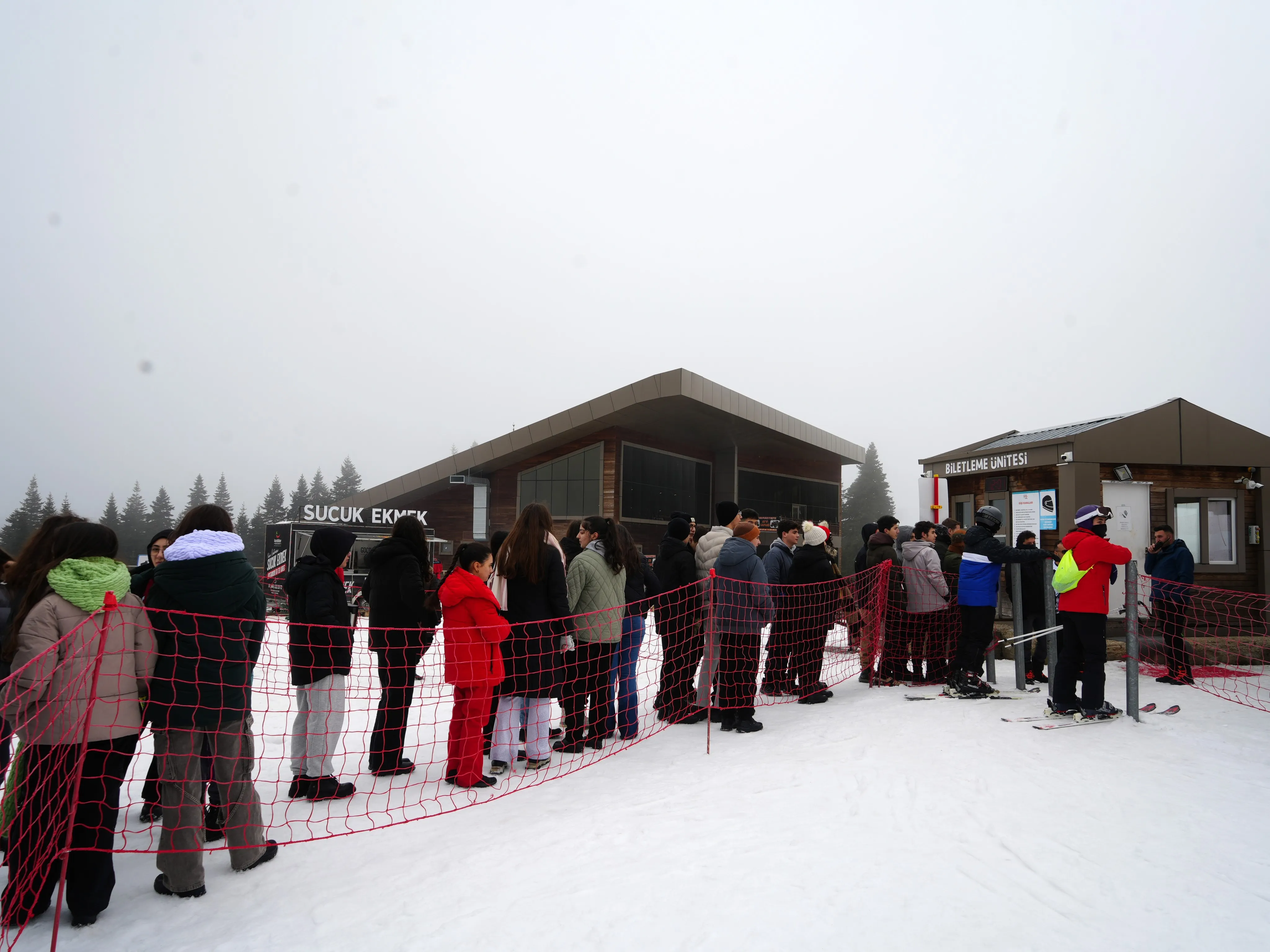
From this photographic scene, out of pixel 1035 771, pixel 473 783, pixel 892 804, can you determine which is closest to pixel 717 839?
pixel 892 804

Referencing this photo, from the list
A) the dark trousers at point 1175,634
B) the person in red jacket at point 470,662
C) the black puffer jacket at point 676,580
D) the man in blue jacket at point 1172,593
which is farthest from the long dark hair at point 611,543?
the dark trousers at point 1175,634

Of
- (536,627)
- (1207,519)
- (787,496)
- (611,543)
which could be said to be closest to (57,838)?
(536,627)

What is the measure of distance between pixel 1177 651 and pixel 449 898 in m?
7.34

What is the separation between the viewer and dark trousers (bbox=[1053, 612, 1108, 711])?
529 cm

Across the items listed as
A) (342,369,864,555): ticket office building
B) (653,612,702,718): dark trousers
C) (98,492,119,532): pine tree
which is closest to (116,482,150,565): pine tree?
(98,492,119,532): pine tree

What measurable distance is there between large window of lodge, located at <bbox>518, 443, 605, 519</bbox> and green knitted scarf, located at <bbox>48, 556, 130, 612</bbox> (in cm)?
1711

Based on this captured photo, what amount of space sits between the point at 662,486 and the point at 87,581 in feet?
64.3

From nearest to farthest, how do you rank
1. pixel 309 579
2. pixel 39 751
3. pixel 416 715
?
pixel 39 751 → pixel 309 579 → pixel 416 715

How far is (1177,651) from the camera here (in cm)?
701

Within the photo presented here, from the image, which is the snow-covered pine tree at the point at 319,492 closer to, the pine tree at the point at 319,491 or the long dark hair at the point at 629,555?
the pine tree at the point at 319,491

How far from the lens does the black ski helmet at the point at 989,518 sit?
19.8ft

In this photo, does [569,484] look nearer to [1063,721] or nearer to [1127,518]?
[1127,518]

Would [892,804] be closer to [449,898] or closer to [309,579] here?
[449,898]

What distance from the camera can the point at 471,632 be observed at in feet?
13.9
